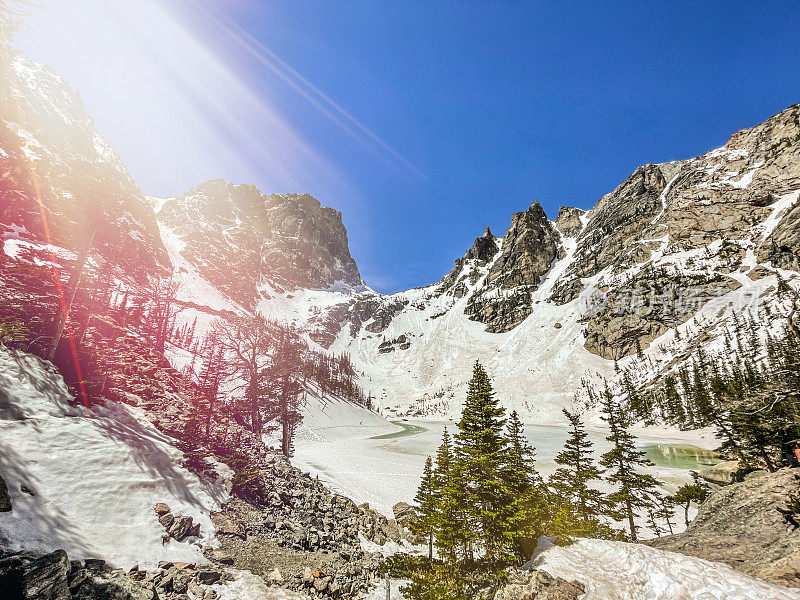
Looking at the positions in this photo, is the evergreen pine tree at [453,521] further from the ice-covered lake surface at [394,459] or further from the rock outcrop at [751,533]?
the ice-covered lake surface at [394,459]

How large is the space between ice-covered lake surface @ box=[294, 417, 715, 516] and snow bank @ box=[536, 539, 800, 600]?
591 inches

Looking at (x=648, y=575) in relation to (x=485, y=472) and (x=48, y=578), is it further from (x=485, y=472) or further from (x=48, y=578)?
(x=48, y=578)

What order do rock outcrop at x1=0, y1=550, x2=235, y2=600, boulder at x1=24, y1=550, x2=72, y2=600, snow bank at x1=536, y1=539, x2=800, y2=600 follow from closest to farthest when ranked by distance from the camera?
rock outcrop at x1=0, y1=550, x2=235, y2=600 → boulder at x1=24, y1=550, x2=72, y2=600 → snow bank at x1=536, y1=539, x2=800, y2=600

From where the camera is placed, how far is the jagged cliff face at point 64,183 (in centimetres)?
6412

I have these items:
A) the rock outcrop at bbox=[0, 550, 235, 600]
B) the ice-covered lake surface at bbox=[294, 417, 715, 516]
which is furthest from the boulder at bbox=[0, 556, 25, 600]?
the ice-covered lake surface at bbox=[294, 417, 715, 516]

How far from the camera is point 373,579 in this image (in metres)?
16.2

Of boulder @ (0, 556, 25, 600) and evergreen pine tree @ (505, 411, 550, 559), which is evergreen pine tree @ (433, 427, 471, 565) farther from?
boulder @ (0, 556, 25, 600)

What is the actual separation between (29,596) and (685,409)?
116 meters

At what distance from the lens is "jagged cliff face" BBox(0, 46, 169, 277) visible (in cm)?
6412

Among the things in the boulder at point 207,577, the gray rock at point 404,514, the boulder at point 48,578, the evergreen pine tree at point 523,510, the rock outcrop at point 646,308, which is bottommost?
the boulder at point 207,577

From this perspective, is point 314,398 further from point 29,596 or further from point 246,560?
point 29,596

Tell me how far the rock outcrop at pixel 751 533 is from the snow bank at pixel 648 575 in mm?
640

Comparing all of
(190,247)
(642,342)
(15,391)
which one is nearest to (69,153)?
(190,247)

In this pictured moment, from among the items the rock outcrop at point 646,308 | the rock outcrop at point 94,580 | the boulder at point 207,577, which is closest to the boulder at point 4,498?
the rock outcrop at point 94,580
